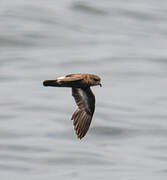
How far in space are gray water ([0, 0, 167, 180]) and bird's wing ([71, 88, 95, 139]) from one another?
829 cm

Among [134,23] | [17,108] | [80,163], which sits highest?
[134,23]

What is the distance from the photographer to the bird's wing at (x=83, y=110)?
35.8 ft

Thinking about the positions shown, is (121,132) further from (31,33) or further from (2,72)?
(31,33)

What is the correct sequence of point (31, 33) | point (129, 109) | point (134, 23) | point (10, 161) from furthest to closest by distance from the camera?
point (134, 23) → point (31, 33) → point (129, 109) → point (10, 161)

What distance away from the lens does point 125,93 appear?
998 inches

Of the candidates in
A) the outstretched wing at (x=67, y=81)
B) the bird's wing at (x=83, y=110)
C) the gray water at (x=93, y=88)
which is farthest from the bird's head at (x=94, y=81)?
the gray water at (x=93, y=88)

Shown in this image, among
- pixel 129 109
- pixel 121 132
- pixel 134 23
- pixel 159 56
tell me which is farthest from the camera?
pixel 134 23

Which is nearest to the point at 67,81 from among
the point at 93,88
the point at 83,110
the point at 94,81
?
the point at 94,81

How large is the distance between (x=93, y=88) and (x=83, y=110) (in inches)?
542

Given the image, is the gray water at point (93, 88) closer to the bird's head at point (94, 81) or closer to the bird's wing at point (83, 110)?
the bird's wing at point (83, 110)

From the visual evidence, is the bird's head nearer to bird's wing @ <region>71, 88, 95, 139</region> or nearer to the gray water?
bird's wing @ <region>71, 88, 95, 139</region>

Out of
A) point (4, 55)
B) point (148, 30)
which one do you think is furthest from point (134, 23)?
point (4, 55)

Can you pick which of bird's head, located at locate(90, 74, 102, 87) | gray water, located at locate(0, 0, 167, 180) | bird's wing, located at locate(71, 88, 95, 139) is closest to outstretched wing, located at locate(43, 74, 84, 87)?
bird's head, located at locate(90, 74, 102, 87)

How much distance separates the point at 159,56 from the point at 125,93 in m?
2.23
